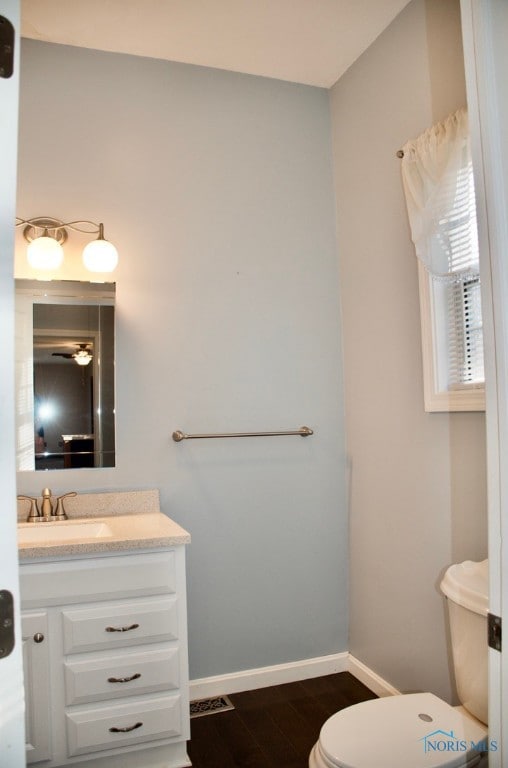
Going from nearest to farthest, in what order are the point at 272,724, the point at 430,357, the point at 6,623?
1. the point at 6,623
2. the point at 430,357
3. the point at 272,724

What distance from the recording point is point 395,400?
2406 millimetres

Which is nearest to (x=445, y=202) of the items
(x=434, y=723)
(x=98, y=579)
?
(x=434, y=723)

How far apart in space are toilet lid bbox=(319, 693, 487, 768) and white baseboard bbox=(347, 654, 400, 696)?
0.81m

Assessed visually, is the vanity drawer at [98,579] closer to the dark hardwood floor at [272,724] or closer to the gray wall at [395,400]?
the dark hardwood floor at [272,724]

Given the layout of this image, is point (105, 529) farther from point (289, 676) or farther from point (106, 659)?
point (289, 676)

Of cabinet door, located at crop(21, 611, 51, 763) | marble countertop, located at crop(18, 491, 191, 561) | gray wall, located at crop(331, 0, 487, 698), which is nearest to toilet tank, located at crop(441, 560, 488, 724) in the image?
gray wall, located at crop(331, 0, 487, 698)

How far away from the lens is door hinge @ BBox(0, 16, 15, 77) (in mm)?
733

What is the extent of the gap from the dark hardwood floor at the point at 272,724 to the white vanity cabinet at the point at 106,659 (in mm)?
204

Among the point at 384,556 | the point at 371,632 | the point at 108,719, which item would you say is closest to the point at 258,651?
the point at 371,632

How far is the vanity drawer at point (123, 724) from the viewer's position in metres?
1.83

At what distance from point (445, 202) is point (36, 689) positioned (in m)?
1.97

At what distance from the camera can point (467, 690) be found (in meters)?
1.60

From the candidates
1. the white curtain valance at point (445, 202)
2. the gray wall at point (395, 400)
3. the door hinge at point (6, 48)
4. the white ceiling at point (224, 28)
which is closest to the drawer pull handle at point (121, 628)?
the gray wall at point (395, 400)

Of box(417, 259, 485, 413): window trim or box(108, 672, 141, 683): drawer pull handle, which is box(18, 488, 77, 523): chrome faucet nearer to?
box(108, 672, 141, 683): drawer pull handle
